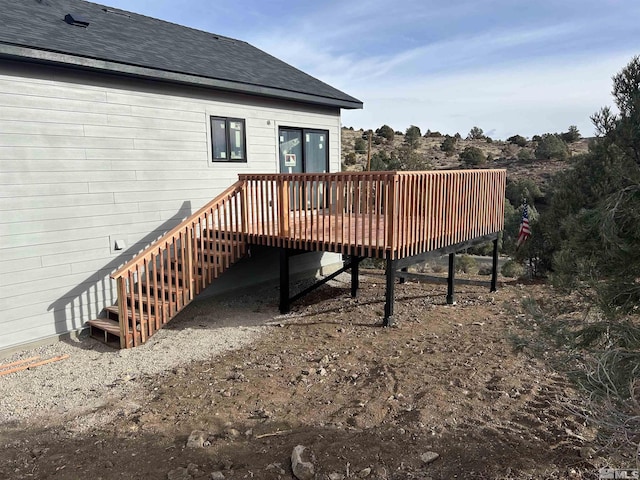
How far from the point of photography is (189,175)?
8.22 meters

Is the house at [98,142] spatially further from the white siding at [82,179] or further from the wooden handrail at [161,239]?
the wooden handrail at [161,239]

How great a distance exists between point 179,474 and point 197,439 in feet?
1.59

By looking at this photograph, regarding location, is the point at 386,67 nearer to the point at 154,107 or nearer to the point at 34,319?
the point at 154,107

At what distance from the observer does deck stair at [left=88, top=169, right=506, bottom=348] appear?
6.51 m

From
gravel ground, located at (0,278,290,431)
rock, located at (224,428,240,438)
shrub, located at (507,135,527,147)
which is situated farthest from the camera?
shrub, located at (507,135,527,147)

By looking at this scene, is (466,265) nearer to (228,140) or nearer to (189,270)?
(228,140)

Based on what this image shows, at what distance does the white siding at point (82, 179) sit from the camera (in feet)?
20.2

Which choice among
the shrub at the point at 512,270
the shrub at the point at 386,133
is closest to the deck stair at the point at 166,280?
the shrub at the point at 512,270

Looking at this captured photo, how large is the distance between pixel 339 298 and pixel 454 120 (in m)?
53.0

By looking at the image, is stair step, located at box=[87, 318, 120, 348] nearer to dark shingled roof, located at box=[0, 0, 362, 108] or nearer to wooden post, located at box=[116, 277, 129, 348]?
wooden post, located at box=[116, 277, 129, 348]

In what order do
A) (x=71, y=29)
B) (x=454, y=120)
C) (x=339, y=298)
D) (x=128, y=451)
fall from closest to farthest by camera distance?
(x=128, y=451) → (x=71, y=29) → (x=339, y=298) → (x=454, y=120)

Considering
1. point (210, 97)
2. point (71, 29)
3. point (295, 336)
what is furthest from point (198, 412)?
point (71, 29)

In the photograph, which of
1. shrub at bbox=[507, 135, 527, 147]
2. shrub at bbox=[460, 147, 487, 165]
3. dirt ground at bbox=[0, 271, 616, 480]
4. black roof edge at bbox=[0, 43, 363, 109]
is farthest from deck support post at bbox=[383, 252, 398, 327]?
shrub at bbox=[507, 135, 527, 147]

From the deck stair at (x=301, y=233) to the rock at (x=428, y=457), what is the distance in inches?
135
